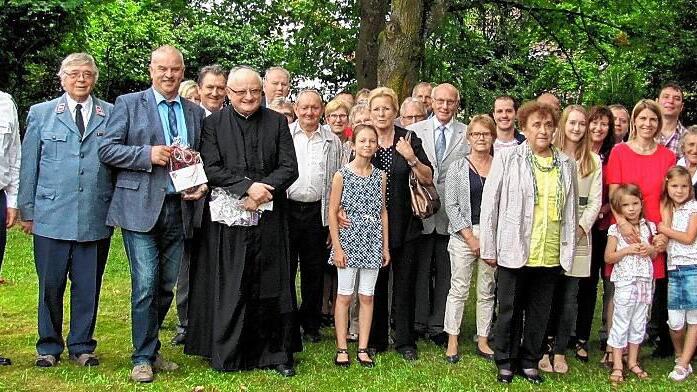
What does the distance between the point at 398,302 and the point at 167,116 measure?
2318 mm

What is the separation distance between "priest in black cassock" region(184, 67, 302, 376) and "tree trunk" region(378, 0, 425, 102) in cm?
383

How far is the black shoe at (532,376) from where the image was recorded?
19.0 ft

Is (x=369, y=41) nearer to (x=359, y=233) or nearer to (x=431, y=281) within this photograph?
(x=431, y=281)

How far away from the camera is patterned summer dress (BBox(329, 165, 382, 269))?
603 centimetres

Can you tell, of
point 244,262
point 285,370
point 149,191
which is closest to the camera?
point 149,191

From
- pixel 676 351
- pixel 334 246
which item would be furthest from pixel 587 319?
pixel 334 246

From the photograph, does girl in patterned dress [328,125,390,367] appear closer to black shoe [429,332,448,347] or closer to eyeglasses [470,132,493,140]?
eyeglasses [470,132,493,140]

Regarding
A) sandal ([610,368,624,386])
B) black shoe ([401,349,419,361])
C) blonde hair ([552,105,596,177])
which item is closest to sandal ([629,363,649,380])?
sandal ([610,368,624,386])

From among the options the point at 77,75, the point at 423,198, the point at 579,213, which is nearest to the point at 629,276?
the point at 579,213

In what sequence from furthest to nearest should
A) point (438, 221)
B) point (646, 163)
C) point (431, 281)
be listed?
point (431, 281), point (438, 221), point (646, 163)

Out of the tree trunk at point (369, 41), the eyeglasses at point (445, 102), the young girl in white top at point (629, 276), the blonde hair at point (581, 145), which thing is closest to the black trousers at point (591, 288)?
the young girl in white top at point (629, 276)

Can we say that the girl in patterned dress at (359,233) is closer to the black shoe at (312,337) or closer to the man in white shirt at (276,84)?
the black shoe at (312,337)

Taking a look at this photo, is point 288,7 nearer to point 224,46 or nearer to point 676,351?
point 224,46

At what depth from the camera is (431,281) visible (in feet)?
23.1
